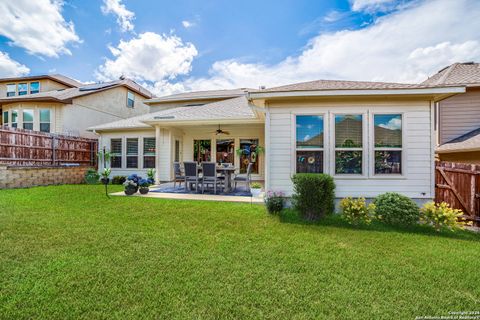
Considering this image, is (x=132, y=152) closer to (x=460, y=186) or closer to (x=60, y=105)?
(x=60, y=105)

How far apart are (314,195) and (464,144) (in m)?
5.78

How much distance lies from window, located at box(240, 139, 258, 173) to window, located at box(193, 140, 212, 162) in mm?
1863

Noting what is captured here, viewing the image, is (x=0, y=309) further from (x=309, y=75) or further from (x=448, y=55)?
(x=448, y=55)

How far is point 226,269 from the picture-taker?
2789 millimetres

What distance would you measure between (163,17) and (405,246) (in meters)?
13.1

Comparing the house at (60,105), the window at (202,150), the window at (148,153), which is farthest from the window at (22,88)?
the window at (202,150)

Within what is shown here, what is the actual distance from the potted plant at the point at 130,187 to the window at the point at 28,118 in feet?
41.1

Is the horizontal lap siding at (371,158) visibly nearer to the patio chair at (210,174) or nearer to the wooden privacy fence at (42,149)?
the patio chair at (210,174)

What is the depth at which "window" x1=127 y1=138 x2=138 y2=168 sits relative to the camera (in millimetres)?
11852

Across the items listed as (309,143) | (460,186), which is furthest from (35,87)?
(460,186)

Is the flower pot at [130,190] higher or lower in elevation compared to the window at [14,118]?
lower

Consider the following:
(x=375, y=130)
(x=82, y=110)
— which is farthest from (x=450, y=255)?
(x=82, y=110)

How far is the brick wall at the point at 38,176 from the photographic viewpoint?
339 inches

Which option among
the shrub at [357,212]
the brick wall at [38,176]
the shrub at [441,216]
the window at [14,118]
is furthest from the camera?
the window at [14,118]
